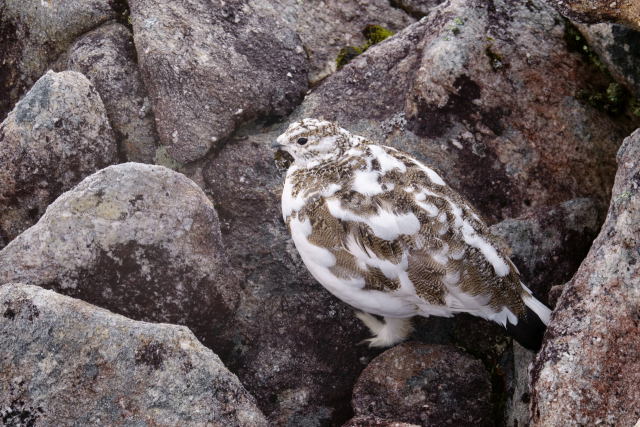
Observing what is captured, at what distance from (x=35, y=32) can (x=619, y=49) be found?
4091 millimetres

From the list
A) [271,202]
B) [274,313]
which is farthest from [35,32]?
[274,313]

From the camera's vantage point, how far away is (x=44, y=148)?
14.4 ft

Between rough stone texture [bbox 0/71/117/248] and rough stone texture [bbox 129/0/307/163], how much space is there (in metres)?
0.52

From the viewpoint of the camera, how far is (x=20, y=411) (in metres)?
3.17

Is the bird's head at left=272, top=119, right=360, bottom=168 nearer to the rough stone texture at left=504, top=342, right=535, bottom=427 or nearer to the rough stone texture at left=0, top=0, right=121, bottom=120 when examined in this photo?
the rough stone texture at left=504, top=342, right=535, bottom=427

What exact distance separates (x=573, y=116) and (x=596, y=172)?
1.33ft

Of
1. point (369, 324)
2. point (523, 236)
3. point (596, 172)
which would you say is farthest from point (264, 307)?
point (596, 172)

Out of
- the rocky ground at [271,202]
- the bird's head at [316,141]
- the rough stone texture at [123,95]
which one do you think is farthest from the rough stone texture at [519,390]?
the rough stone texture at [123,95]

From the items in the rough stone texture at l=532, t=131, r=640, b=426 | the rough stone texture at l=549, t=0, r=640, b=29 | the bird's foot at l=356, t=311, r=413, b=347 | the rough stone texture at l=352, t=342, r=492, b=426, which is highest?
the rough stone texture at l=549, t=0, r=640, b=29

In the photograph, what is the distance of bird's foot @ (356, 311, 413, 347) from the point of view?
14.0 feet

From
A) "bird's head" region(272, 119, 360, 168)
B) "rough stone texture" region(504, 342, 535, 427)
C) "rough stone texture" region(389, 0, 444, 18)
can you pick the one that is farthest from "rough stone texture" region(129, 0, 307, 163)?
"rough stone texture" region(504, 342, 535, 427)

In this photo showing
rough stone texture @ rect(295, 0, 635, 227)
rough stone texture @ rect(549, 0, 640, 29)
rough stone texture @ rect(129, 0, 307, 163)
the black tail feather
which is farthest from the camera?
rough stone texture @ rect(129, 0, 307, 163)

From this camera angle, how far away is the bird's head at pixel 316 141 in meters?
4.08

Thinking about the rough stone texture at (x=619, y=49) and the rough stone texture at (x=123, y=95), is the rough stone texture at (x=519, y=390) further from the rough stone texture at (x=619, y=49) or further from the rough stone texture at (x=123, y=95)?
the rough stone texture at (x=123, y=95)
